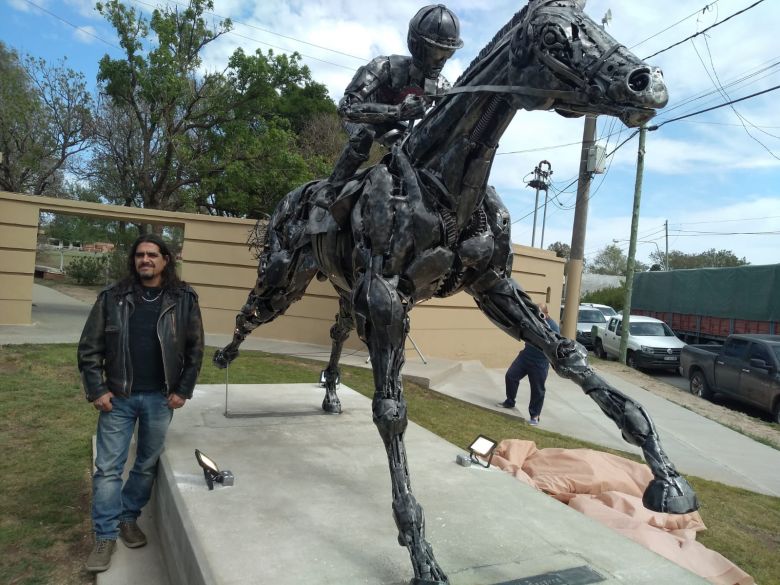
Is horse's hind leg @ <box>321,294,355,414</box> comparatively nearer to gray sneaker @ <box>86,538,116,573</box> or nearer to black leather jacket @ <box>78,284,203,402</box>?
black leather jacket @ <box>78,284,203,402</box>

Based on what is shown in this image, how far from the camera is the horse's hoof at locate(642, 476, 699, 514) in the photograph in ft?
7.63

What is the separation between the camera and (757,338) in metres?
11.6

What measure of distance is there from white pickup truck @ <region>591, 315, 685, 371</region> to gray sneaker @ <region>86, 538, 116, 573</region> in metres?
15.5

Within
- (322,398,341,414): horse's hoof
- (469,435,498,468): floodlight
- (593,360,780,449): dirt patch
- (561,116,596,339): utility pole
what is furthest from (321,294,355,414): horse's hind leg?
(561,116,596,339): utility pole

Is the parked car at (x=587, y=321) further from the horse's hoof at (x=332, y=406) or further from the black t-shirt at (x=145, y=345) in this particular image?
the black t-shirt at (x=145, y=345)

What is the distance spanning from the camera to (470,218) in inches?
124

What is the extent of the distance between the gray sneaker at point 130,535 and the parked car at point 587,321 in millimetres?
18259

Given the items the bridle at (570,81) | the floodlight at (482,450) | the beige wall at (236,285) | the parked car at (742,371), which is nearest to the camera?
the bridle at (570,81)

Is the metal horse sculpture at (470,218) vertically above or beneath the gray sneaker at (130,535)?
above

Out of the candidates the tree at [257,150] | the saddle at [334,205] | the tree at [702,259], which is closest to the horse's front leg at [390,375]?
A: the saddle at [334,205]

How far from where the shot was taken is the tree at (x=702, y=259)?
48.4 m

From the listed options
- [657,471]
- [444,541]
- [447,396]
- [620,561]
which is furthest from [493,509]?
[447,396]

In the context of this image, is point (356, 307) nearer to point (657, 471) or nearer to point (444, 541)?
point (444, 541)

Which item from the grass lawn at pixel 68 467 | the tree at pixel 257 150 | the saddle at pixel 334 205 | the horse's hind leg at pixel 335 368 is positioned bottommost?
the grass lawn at pixel 68 467
